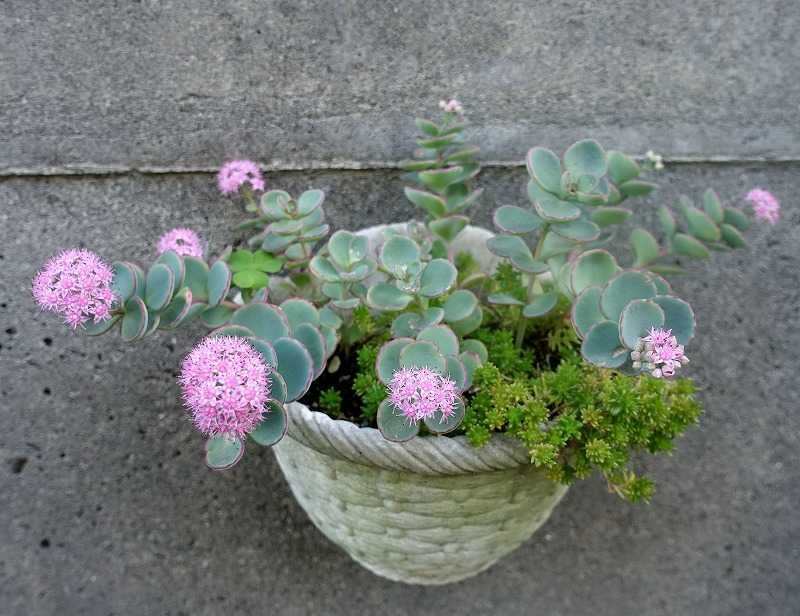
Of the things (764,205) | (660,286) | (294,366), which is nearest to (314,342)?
(294,366)

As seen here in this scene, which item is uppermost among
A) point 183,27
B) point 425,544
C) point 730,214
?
point 183,27

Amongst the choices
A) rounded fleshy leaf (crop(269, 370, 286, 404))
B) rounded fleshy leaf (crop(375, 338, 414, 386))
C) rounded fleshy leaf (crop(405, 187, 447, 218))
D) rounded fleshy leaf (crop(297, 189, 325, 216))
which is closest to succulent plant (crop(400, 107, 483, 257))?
rounded fleshy leaf (crop(405, 187, 447, 218))

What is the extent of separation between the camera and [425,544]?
800mm

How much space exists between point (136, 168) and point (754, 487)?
113cm

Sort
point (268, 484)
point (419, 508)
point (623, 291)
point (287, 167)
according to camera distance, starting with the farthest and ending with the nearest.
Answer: point (268, 484) < point (287, 167) < point (419, 508) < point (623, 291)

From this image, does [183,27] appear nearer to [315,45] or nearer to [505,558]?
[315,45]

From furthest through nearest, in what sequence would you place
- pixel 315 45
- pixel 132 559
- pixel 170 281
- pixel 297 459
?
1. pixel 132 559
2. pixel 315 45
3. pixel 297 459
4. pixel 170 281

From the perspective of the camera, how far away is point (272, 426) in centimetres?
57

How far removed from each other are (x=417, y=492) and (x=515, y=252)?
279mm

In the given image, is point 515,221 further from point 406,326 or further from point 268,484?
point 268,484

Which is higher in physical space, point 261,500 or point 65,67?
point 65,67

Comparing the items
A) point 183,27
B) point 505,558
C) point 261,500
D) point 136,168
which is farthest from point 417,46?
point 505,558

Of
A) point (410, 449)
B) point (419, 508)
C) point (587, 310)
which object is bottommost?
point (419, 508)

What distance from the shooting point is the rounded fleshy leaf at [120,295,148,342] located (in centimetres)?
60
